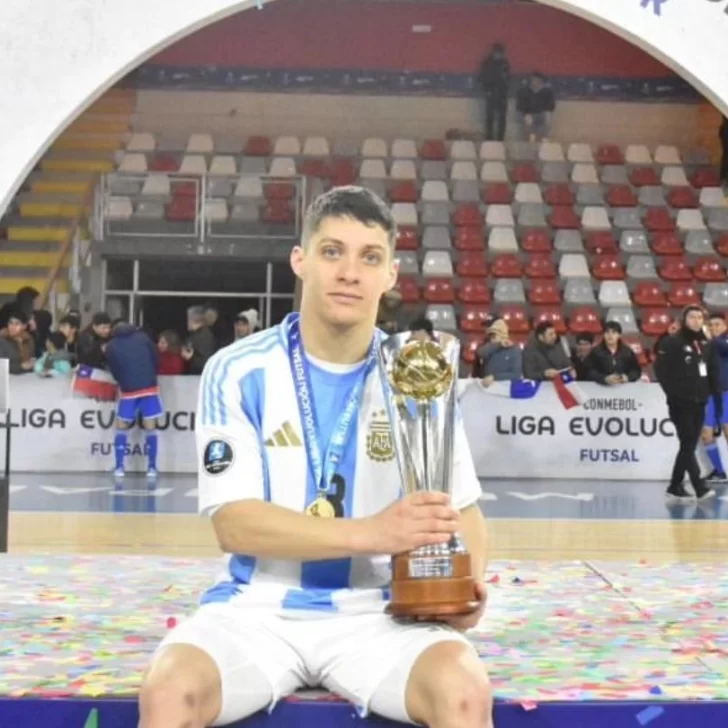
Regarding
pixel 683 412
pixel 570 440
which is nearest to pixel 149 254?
pixel 570 440

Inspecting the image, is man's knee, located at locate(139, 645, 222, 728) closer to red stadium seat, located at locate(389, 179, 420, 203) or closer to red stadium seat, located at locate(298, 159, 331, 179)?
red stadium seat, located at locate(298, 159, 331, 179)

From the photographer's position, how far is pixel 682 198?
762 inches

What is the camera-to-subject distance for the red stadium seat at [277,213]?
15.7m

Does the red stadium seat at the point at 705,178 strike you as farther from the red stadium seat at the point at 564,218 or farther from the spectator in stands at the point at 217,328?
the spectator in stands at the point at 217,328

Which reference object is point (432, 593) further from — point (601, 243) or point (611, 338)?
point (601, 243)

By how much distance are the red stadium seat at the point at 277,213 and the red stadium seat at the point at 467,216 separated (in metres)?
3.51

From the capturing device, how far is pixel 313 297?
2996mm

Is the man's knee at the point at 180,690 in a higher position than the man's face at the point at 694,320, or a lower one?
lower

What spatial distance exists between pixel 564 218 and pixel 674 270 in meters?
1.72

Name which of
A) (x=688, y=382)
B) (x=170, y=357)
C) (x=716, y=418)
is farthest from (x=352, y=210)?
(x=170, y=357)

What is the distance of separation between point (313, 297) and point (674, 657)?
1.35 metres

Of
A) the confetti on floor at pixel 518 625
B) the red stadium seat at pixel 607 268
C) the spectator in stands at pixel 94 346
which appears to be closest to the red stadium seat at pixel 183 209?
the spectator in stands at pixel 94 346

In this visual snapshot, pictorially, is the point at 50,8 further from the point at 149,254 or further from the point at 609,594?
the point at 149,254

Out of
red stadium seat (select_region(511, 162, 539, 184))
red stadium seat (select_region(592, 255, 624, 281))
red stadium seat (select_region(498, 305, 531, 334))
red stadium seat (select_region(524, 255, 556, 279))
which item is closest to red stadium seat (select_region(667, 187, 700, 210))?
red stadium seat (select_region(592, 255, 624, 281))
